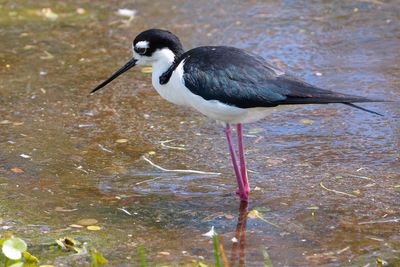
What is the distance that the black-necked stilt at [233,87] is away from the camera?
5566mm

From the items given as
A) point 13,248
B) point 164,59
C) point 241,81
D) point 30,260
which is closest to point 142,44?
point 164,59

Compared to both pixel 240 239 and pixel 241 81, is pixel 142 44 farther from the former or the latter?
pixel 240 239

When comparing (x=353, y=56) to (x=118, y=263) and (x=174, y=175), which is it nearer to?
(x=174, y=175)

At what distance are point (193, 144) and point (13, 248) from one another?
2491 mm

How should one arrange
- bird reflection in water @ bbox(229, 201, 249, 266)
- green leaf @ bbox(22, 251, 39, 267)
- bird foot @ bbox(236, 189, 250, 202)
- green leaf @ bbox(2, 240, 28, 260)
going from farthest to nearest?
bird foot @ bbox(236, 189, 250, 202)
bird reflection in water @ bbox(229, 201, 249, 266)
green leaf @ bbox(22, 251, 39, 267)
green leaf @ bbox(2, 240, 28, 260)

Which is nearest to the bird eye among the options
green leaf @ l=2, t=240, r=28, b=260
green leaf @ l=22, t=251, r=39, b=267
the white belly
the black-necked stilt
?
the black-necked stilt

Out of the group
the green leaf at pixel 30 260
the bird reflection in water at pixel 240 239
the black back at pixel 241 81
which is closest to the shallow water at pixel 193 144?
the bird reflection in water at pixel 240 239

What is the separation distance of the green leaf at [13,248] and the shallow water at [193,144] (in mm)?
560

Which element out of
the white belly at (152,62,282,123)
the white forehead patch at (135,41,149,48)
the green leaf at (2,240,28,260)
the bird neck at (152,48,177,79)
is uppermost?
the white forehead patch at (135,41,149,48)

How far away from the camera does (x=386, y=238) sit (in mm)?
5164

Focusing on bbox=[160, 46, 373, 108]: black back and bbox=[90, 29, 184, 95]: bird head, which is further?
bbox=[90, 29, 184, 95]: bird head

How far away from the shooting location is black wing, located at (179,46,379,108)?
5.54 metres

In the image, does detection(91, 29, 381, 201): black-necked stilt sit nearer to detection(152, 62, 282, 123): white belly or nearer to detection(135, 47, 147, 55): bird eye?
detection(152, 62, 282, 123): white belly

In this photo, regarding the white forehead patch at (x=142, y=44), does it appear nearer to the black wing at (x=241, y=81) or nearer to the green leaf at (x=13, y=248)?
the black wing at (x=241, y=81)
